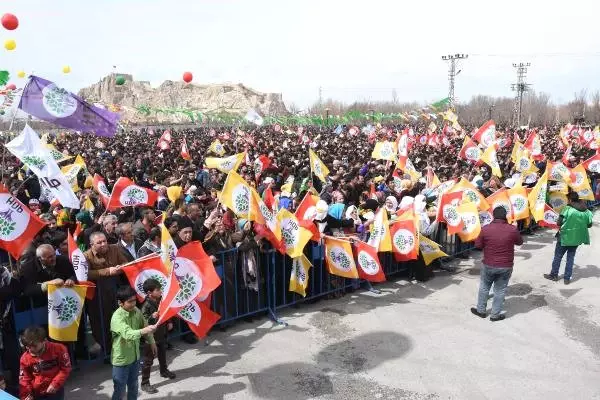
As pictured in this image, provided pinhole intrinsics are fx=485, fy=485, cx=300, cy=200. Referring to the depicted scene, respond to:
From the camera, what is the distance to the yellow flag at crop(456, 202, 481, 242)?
8.09m

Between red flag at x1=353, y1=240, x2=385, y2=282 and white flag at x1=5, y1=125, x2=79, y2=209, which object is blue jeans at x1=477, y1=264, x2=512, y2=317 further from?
white flag at x1=5, y1=125, x2=79, y2=209

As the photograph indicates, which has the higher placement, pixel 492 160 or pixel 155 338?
pixel 492 160

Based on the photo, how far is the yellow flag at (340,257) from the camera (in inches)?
267

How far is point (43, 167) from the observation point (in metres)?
5.30

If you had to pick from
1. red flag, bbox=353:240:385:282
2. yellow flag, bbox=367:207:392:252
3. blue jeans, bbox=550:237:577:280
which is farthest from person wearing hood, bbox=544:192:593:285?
red flag, bbox=353:240:385:282

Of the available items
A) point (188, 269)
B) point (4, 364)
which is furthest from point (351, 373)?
point (4, 364)

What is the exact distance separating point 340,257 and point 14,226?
4001 millimetres

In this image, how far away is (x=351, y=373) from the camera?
5191mm

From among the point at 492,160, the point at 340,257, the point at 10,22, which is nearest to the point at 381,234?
the point at 340,257

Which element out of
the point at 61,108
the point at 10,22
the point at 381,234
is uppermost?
the point at 10,22

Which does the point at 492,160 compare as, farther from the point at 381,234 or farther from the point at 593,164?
the point at 381,234

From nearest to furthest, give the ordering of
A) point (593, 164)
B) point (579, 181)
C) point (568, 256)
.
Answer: point (568, 256) < point (579, 181) < point (593, 164)

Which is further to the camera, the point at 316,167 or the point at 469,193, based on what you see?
the point at 316,167

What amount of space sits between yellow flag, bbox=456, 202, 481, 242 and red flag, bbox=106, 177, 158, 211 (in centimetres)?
527
